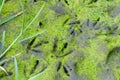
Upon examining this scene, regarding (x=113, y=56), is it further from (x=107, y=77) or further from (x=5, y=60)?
(x=5, y=60)

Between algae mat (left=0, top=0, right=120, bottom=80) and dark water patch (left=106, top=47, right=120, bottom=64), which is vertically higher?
algae mat (left=0, top=0, right=120, bottom=80)

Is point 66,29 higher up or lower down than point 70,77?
higher up

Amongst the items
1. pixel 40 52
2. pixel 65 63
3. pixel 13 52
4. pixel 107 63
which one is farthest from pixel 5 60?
pixel 107 63

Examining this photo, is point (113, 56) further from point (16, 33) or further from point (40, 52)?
point (16, 33)

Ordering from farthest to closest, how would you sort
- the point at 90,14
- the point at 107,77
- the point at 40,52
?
the point at 90,14, the point at 40,52, the point at 107,77

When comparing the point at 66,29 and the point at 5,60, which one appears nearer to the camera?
the point at 5,60

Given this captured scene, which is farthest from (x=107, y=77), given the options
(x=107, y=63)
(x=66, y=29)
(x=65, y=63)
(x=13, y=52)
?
(x=13, y=52)

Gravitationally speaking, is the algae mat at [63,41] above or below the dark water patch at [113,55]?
above

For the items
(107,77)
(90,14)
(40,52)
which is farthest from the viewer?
(90,14)
